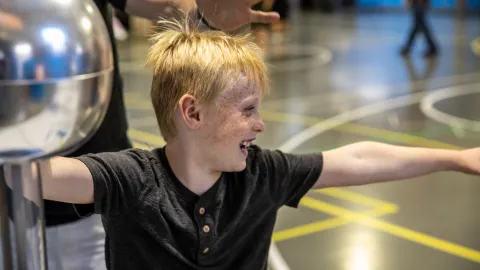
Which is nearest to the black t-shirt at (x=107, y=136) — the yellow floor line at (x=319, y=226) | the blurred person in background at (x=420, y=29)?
the yellow floor line at (x=319, y=226)

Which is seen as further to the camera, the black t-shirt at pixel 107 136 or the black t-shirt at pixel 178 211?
the black t-shirt at pixel 107 136

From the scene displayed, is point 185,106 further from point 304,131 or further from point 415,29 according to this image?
point 415,29

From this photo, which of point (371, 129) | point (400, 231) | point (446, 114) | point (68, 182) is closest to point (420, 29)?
point (446, 114)

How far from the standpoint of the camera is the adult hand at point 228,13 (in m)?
1.85

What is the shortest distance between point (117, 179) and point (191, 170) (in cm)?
21

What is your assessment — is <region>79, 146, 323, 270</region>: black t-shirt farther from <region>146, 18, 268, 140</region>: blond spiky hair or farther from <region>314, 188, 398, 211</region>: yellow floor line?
<region>314, 188, 398, 211</region>: yellow floor line

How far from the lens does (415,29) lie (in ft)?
37.1

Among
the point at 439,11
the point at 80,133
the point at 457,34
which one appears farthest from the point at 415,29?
the point at 80,133

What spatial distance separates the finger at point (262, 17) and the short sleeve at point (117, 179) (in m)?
0.52

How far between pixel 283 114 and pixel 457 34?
Result: 28.3ft

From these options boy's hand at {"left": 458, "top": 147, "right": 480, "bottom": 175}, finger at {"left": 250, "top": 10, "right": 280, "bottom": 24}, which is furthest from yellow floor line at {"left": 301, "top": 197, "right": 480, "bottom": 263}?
finger at {"left": 250, "top": 10, "right": 280, "bottom": 24}

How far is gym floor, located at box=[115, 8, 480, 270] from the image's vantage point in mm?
3662

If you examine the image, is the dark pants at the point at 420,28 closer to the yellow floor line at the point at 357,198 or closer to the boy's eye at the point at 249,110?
the yellow floor line at the point at 357,198

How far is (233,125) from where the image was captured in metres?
1.64
